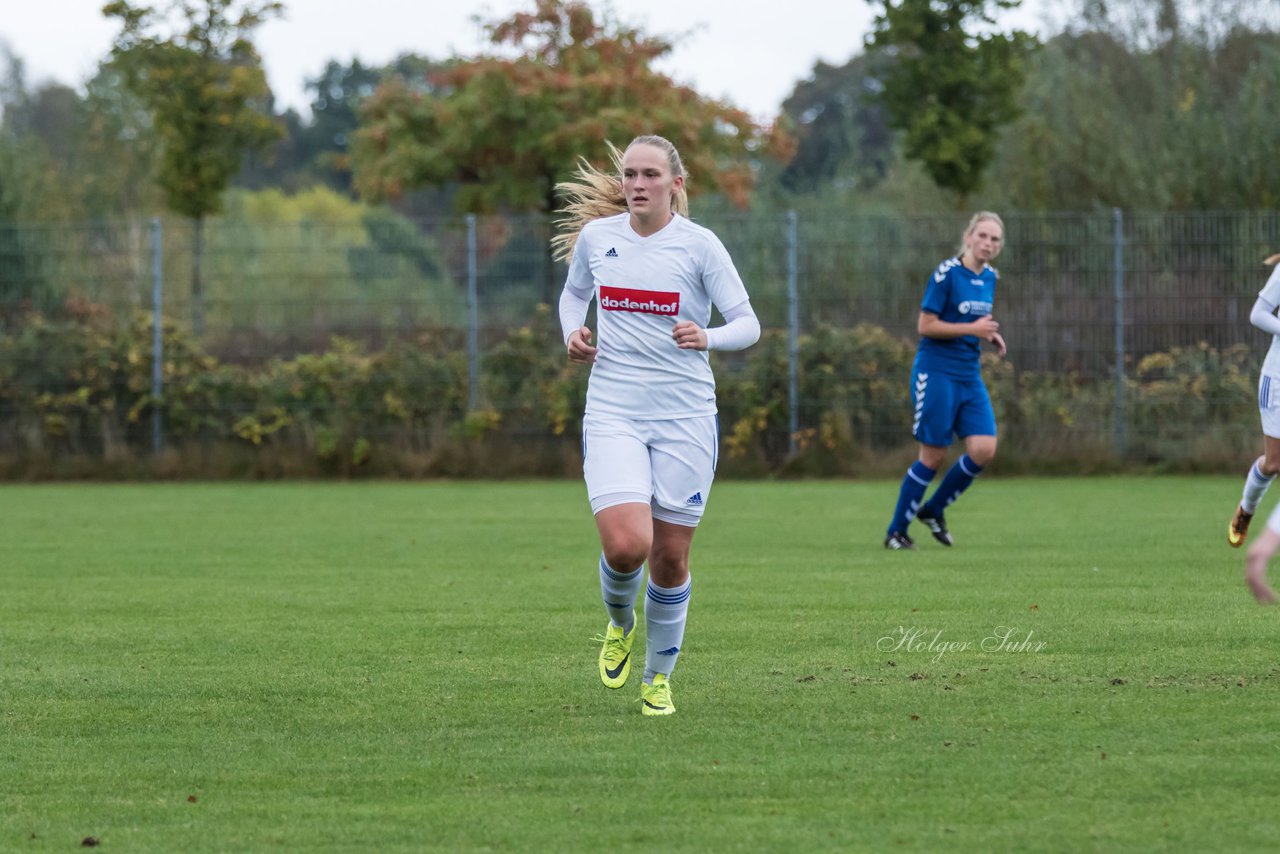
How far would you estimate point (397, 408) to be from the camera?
20250 mm

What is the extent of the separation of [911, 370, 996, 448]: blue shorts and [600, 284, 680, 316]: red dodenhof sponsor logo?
5.81 meters

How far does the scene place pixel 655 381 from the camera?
6.48 meters

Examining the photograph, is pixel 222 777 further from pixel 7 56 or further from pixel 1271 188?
pixel 7 56

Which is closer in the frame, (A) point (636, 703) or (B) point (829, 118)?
(A) point (636, 703)

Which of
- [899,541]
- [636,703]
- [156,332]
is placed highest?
[156,332]

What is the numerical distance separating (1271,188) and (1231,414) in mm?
5878

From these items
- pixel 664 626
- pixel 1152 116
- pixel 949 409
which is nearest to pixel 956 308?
pixel 949 409

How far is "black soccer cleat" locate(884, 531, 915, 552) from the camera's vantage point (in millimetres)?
12141

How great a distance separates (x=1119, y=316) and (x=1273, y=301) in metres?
9.54

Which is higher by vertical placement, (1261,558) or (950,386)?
(950,386)

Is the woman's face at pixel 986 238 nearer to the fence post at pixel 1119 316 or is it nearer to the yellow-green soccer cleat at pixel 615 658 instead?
the yellow-green soccer cleat at pixel 615 658

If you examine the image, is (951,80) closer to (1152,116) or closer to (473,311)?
(473,311)

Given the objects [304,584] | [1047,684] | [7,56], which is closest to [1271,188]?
[304,584]

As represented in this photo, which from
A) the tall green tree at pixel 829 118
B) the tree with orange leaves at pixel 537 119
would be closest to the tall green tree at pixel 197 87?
the tree with orange leaves at pixel 537 119
